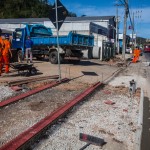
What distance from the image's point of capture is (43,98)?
32.2 ft

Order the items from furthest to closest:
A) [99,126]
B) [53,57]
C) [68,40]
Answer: [53,57]
[68,40]
[99,126]

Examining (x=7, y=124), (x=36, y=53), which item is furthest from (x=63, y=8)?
(x=36, y=53)

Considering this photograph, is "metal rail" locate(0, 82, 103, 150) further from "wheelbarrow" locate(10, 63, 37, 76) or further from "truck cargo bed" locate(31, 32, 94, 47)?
"truck cargo bed" locate(31, 32, 94, 47)

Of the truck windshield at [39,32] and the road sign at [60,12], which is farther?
the truck windshield at [39,32]

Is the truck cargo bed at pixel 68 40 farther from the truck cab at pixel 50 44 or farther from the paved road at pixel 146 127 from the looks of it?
the paved road at pixel 146 127

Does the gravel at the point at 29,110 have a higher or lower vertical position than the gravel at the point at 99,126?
higher

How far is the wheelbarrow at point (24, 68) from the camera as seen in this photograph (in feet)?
45.9

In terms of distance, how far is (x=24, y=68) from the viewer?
1427 cm

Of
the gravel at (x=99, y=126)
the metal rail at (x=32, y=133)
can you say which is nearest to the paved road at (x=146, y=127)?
the gravel at (x=99, y=126)

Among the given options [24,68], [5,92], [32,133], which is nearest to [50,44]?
[24,68]

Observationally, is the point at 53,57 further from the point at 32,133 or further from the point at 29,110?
the point at 32,133

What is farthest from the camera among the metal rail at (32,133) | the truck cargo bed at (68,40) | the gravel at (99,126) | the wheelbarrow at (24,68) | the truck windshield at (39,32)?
the truck windshield at (39,32)

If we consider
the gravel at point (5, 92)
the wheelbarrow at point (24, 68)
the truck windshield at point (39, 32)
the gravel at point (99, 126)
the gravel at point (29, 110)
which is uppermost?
the truck windshield at point (39, 32)

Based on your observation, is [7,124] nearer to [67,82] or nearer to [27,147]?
[27,147]
